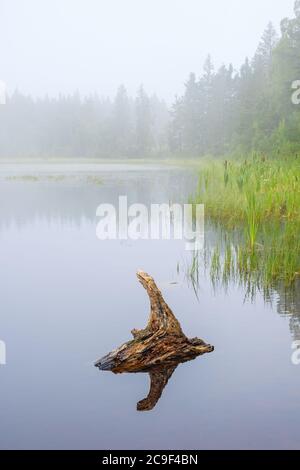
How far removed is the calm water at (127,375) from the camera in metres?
4.57

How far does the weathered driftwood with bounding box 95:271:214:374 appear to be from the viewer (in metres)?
5.70

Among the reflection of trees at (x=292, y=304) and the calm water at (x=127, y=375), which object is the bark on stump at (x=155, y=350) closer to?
the calm water at (x=127, y=375)

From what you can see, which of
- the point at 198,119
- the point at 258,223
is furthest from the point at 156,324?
the point at 198,119

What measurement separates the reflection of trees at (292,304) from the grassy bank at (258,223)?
0.28 metres

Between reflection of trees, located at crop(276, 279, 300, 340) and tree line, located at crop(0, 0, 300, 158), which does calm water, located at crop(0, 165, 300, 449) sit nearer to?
reflection of trees, located at crop(276, 279, 300, 340)

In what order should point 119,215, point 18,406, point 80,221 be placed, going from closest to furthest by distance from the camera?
point 18,406 < point 80,221 < point 119,215

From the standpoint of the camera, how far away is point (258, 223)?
11.9 meters

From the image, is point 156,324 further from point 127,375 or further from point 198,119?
point 198,119

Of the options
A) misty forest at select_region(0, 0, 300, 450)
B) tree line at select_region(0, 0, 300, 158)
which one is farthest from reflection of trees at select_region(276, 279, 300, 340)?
tree line at select_region(0, 0, 300, 158)

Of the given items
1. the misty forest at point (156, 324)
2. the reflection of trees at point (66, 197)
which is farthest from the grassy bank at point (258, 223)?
the reflection of trees at point (66, 197)

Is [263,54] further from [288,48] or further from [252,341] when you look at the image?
[252,341]
